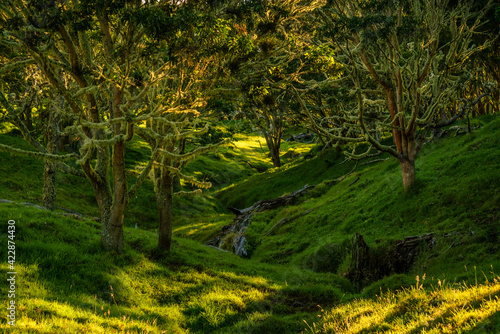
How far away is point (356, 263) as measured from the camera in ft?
50.4

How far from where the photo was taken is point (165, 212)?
1728 cm

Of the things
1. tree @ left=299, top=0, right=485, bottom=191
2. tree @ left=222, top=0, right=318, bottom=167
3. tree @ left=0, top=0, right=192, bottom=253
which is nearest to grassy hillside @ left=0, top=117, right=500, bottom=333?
tree @ left=0, top=0, right=192, bottom=253

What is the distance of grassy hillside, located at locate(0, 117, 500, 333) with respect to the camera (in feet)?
27.0

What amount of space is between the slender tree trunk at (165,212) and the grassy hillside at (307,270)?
584mm

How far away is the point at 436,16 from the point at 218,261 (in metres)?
17.0

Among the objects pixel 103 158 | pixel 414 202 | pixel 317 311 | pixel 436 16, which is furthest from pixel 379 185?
pixel 103 158

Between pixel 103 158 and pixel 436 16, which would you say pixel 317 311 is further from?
pixel 436 16

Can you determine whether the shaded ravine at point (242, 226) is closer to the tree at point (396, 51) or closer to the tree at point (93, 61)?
the tree at point (396, 51)

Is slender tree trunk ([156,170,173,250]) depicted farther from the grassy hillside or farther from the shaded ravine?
the shaded ravine

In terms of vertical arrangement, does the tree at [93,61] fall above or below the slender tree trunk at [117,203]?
above

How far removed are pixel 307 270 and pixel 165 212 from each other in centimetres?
779

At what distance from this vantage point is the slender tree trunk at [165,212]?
16328 millimetres

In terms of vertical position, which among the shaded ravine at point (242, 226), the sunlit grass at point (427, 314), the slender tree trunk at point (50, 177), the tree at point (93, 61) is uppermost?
the tree at point (93, 61)

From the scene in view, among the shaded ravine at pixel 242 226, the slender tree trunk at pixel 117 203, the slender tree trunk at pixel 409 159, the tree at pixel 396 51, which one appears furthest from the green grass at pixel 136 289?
the tree at pixel 396 51
